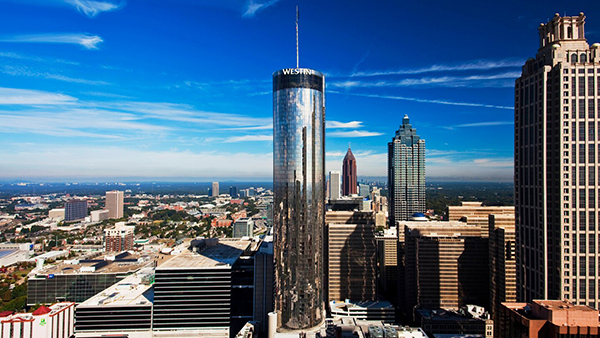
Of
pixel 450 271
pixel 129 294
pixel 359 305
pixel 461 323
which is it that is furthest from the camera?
pixel 450 271

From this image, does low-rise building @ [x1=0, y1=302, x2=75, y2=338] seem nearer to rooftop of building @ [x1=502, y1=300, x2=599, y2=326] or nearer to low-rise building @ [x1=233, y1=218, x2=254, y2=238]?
rooftop of building @ [x1=502, y1=300, x2=599, y2=326]

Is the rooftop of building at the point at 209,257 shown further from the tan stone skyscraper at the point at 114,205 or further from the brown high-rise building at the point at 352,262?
the tan stone skyscraper at the point at 114,205

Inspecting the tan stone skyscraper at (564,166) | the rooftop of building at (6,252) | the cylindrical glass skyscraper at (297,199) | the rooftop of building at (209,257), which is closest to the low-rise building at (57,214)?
the rooftop of building at (6,252)

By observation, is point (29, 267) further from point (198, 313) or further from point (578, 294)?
point (578, 294)

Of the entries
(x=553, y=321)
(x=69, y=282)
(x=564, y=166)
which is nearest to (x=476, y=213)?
(x=564, y=166)

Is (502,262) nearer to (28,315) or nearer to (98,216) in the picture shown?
(28,315)

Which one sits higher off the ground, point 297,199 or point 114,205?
point 297,199
